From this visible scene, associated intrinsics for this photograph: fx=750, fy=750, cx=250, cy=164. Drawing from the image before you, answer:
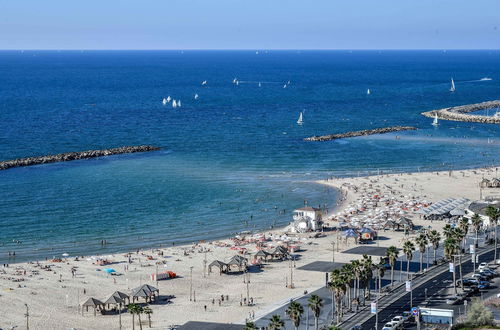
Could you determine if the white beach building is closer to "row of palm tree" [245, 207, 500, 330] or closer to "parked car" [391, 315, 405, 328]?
"row of palm tree" [245, 207, 500, 330]

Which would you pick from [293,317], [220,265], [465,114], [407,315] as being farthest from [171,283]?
[465,114]

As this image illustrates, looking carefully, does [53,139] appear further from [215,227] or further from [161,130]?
[215,227]

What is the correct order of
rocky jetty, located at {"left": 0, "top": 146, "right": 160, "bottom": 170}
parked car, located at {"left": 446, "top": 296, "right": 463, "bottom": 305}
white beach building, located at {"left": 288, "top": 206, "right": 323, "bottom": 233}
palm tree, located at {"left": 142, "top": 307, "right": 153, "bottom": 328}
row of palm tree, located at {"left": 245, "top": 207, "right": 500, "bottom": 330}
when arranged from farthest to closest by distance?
1. rocky jetty, located at {"left": 0, "top": 146, "right": 160, "bottom": 170}
2. white beach building, located at {"left": 288, "top": 206, "right": 323, "bottom": 233}
3. parked car, located at {"left": 446, "top": 296, "right": 463, "bottom": 305}
4. palm tree, located at {"left": 142, "top": 307, "right": 153, "bottom": 328}
5. row of palm tree, located at {"left": 245, "top": 207, "right": 500, "bottom": 330}

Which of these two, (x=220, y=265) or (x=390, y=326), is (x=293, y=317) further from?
(x=220, y=265)

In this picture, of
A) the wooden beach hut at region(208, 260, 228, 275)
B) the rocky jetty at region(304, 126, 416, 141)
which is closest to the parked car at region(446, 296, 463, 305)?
the wooden beach hut at region(208, 260, 228, 275)

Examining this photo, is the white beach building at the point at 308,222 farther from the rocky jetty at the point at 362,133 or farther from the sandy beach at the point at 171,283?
the rocky jetty at the point at 362,133

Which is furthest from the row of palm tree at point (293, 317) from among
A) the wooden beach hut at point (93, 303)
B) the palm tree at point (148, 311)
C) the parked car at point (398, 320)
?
the wooden beach hut at point (93, 303)
